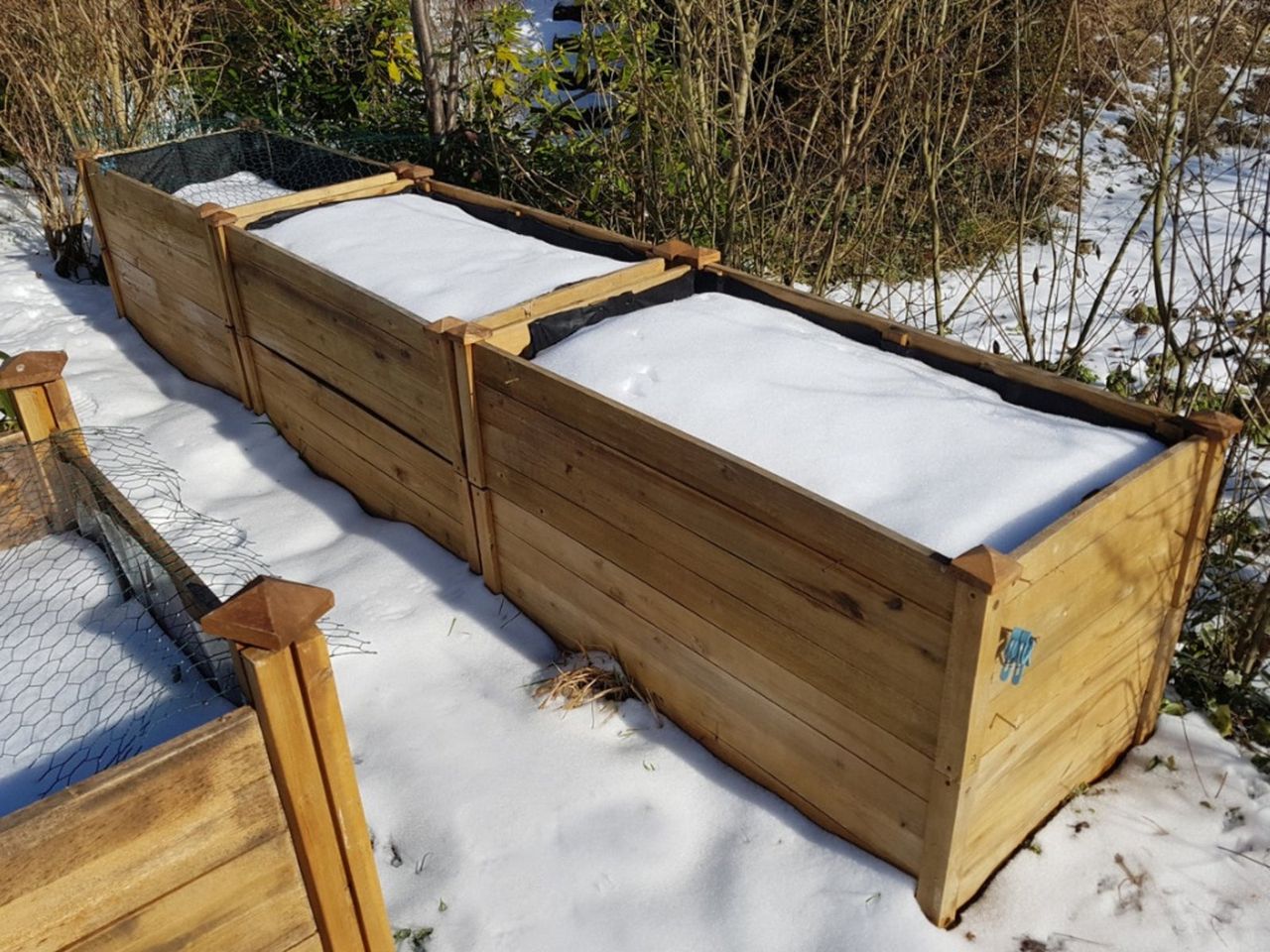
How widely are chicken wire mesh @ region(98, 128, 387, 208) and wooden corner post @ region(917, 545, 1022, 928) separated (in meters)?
4.17

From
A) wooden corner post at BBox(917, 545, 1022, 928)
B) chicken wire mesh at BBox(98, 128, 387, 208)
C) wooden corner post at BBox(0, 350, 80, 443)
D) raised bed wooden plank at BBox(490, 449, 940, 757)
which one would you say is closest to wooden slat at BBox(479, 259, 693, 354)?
raised bed wooden plank at BBox(490, 449, 940, 757)

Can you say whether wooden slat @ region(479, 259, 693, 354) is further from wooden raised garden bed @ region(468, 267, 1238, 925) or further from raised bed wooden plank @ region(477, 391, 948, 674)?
raised bed wooden plank @ region(477, 391, 948, 674)

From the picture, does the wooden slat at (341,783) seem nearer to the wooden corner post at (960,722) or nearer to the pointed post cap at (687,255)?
the wooden corner post at (960,722)

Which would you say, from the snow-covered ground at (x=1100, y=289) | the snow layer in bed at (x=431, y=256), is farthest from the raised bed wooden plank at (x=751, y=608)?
the snow-covered ground at (x=1100, y=289)

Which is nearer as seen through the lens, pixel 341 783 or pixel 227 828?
pixel 227 828

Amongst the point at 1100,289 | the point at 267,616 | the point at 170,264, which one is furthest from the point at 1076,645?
the point at 170,264

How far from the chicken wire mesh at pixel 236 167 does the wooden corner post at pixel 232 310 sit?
1.10 meters

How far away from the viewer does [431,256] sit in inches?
155

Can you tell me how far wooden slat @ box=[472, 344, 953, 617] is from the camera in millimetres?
2088

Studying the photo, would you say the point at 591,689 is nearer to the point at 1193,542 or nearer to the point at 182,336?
the point at 1193,542

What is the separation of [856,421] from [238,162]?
4660 millimetres

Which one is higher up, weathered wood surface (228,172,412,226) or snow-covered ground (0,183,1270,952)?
weathered wood surface (228,172,412,226)

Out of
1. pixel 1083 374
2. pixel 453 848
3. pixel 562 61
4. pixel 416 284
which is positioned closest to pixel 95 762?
pixel 453 848

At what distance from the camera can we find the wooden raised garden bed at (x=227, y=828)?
1561 millimetres
